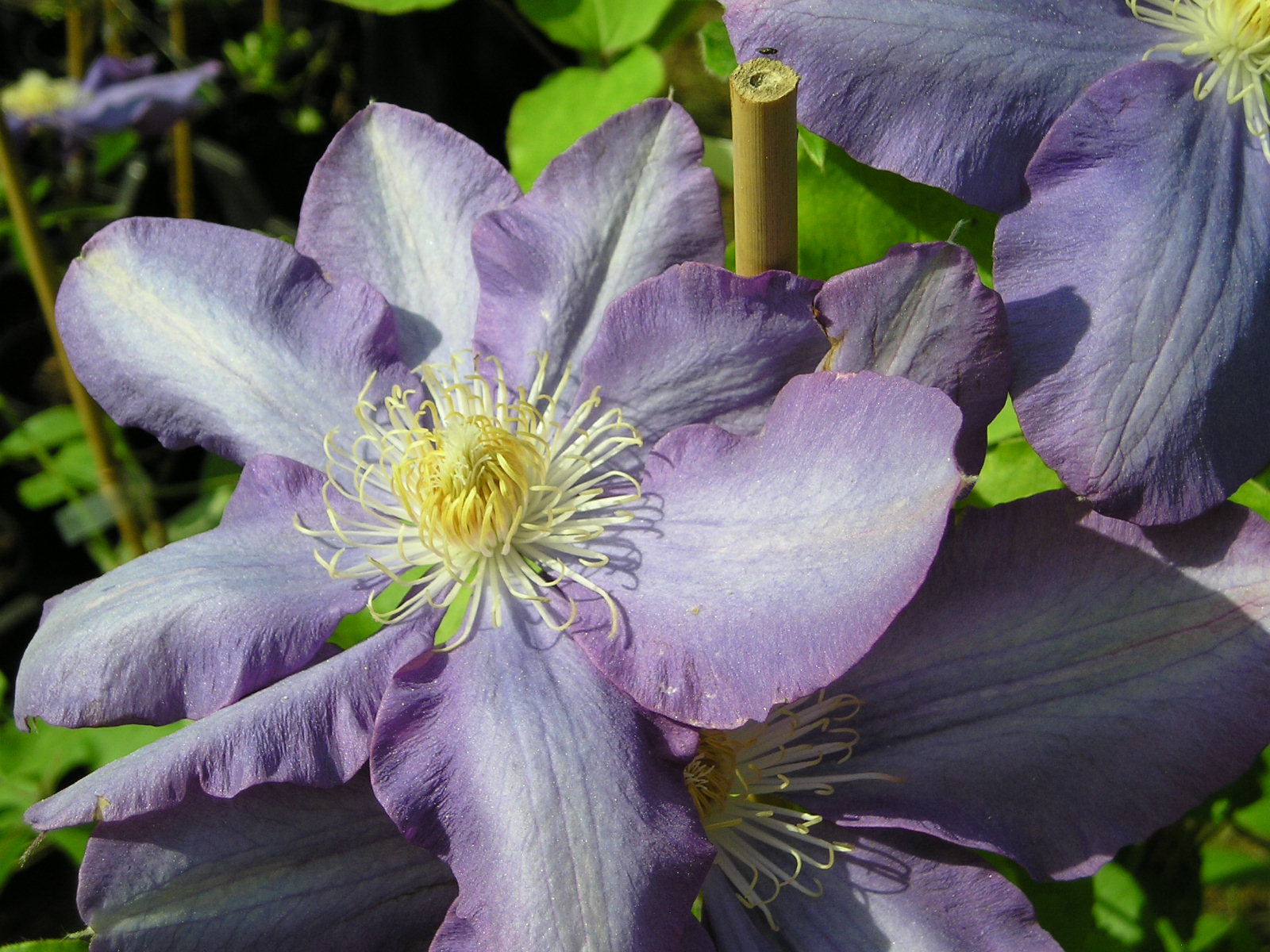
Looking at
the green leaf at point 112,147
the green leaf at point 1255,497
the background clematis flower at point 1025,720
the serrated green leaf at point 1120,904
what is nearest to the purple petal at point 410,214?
the background clematis flower at point 1025,720

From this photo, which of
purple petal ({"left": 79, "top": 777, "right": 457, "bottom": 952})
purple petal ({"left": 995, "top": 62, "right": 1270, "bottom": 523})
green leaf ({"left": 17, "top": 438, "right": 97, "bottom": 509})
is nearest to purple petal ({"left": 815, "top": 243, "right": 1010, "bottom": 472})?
purple petal ({"left": 995, "top": 62, "right": 1270, "bottom": 523})

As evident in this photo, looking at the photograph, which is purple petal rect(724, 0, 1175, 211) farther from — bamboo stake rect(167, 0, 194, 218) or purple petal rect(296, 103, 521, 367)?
bamboo stake rect(167, 0, 194, 218)

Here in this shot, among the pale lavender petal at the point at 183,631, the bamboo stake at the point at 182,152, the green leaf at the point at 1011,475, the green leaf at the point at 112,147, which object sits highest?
the pale lavender petal at the point at 183,631

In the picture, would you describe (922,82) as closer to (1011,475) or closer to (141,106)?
(1011,475)

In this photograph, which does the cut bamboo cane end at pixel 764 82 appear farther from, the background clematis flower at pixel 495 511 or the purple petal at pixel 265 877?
the purple petal at pixel 265 877

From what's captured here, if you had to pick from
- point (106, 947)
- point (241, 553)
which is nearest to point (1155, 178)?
point (241, 553)

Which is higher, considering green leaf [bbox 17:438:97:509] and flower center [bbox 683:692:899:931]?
flower center [bbox 683:692:899:931]
